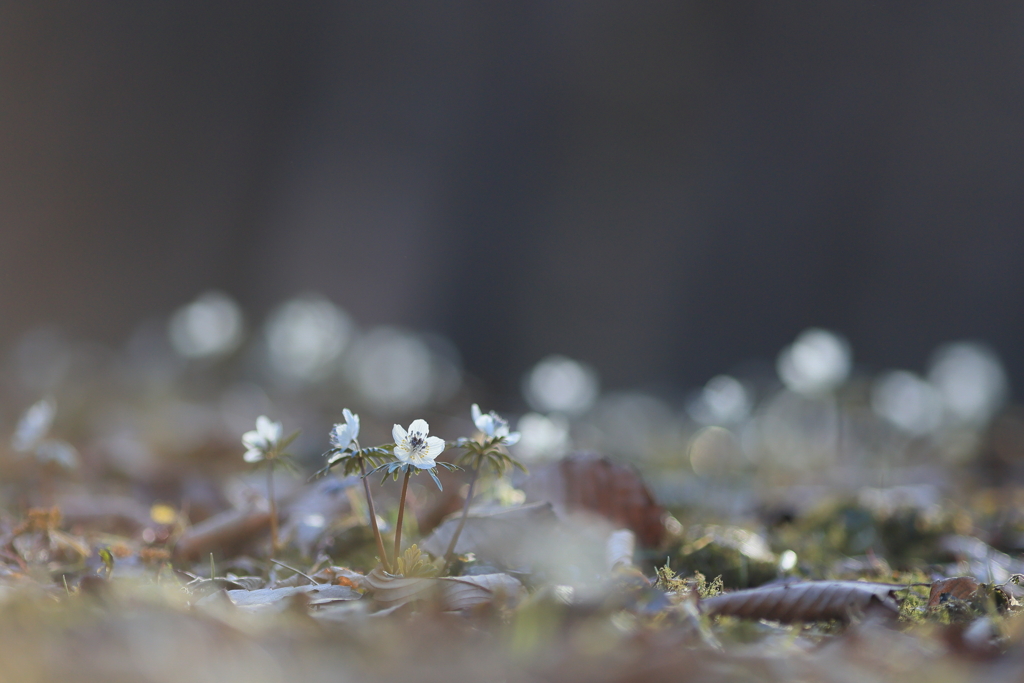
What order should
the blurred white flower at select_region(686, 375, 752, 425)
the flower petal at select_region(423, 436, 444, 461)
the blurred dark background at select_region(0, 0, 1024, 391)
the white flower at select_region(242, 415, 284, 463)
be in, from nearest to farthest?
the flower petal at select_region(423, 436, 444, 461)
the white flower at select_region(242, 415, 284, 463)
the blurred white flower at select_region(686, 375, 752, 425)
the blurred dark background at select_region(0, 0, 1024, 391)

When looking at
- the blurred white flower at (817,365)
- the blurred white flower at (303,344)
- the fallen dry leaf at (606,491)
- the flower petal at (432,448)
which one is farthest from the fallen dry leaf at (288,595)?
the blurred white flower at (303,344)

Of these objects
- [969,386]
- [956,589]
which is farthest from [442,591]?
[969,386]

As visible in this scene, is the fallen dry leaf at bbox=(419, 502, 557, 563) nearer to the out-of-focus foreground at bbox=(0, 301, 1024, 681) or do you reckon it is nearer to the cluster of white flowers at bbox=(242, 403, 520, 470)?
the out-of-focus foreground at bbox=(0, 301, 1024, 681)

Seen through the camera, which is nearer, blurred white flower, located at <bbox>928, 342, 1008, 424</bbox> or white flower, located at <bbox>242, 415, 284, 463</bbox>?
white flower, located at <bbox>242, 415, 284, 463</bbox>

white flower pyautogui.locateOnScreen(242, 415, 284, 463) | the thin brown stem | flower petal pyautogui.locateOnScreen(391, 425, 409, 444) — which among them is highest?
flower petal pyautogui.locateOnScreen(391, 425, 409, 444)

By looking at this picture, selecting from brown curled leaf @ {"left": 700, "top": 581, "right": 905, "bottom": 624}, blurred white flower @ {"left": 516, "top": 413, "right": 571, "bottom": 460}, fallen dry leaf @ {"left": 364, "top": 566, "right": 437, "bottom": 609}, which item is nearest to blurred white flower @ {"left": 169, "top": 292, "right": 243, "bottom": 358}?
blurred white flower @ {"left": 516, "top": 413, "right": 571, "bottom": 460}

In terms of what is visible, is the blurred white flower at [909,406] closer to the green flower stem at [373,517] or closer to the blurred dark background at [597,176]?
the blurred dark background at [597,176]

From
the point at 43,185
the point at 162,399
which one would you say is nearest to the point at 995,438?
the point at 162,399
